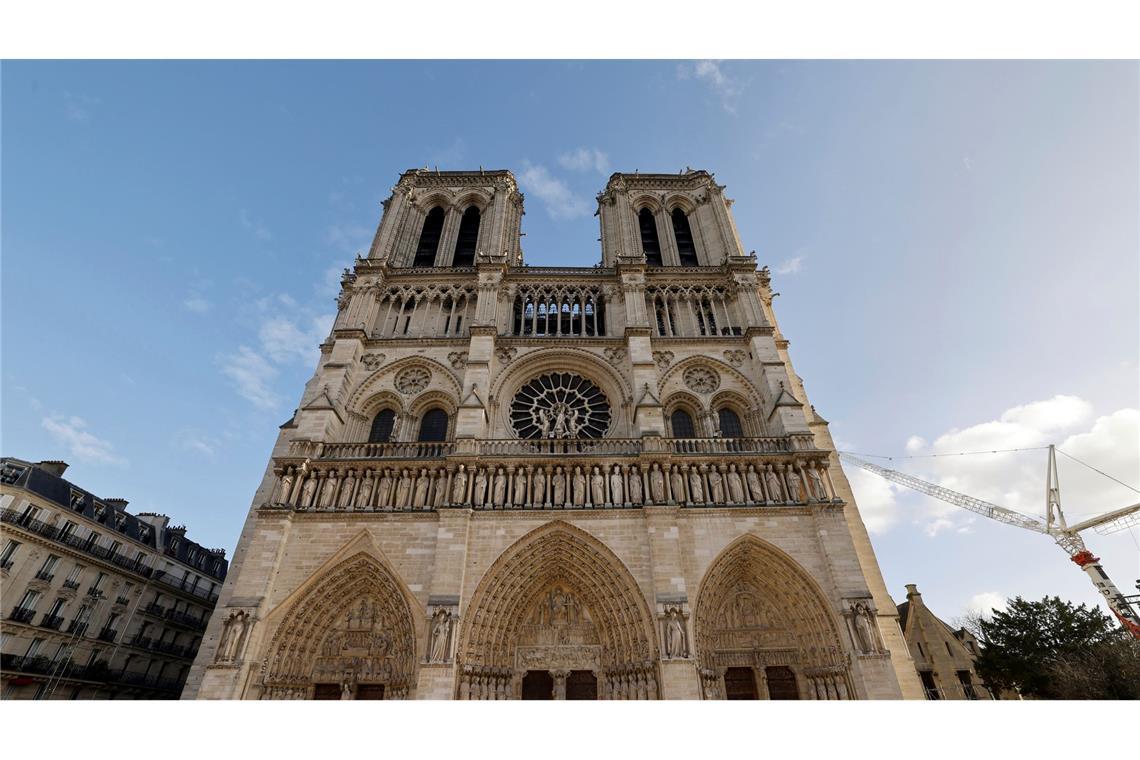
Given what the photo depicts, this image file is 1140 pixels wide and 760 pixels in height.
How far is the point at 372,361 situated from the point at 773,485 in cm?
1286

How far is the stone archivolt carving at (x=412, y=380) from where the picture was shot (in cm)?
1698

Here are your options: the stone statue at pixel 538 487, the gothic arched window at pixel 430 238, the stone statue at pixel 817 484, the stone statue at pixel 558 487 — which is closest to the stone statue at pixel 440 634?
the stone statue at pixel 538 487

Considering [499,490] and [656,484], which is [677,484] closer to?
[656,484]

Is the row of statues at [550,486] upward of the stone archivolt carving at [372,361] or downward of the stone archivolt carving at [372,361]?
downward

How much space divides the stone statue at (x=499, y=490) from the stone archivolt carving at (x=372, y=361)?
6.18m

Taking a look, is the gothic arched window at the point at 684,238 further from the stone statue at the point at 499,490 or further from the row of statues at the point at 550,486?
the stone statue at the point at 499,490

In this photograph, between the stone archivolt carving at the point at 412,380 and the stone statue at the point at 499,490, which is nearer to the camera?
the stone statue at the point at 499,490

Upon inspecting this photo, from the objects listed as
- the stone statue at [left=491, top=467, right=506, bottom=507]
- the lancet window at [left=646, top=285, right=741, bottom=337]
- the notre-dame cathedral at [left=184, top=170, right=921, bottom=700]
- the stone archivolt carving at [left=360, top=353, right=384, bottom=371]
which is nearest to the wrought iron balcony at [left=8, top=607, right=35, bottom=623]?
the notre-dame cathedral at [left=184, top=170, right=921, bottom=700]

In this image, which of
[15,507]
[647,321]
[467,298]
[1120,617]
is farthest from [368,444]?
[1120,617]

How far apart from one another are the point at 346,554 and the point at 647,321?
11429mm

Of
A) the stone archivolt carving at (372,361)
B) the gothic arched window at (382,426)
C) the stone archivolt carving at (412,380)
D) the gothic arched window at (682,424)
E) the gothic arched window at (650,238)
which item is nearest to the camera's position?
the gothic arched window at (382,426)

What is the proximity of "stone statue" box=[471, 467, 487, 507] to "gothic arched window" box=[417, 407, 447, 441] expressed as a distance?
286 centimetres

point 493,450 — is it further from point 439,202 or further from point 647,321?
point 439,202

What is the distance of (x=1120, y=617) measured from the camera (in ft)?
72.6
